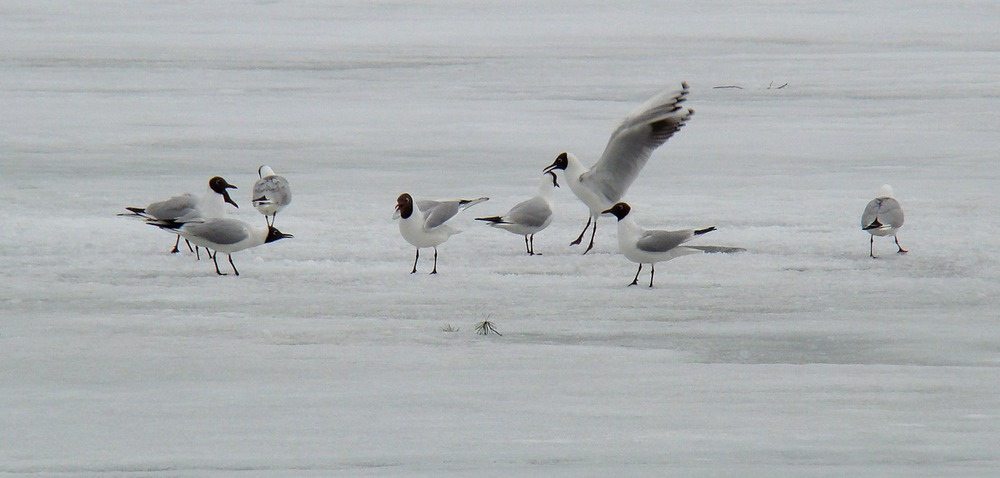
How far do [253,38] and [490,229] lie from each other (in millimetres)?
12368

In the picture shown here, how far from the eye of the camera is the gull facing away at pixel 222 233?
689 cm

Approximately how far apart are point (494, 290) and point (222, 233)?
1.42 m

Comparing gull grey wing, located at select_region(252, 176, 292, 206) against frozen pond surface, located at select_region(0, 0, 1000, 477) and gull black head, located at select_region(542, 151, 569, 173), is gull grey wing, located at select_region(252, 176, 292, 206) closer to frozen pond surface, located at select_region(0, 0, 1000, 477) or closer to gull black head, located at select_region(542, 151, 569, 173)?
frozen pond surface, located at select_region(0, 0, 1000, 477)

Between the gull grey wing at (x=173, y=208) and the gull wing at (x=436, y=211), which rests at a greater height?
the gull wing at (x=436, y=211)

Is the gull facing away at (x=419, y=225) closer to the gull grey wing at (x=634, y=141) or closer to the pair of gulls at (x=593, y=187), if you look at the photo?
the pair of gulls at (x=593, y=187)

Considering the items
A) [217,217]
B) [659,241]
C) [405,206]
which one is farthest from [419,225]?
[659,241]

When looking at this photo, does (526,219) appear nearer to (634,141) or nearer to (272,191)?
(634,141)

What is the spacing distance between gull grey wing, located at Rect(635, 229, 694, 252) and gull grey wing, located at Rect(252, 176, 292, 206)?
7.84 ft

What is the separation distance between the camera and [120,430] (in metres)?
4.25

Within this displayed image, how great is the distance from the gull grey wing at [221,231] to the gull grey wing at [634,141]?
226cm

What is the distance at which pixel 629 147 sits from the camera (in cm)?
819

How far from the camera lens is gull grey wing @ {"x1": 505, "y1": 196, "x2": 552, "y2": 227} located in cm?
754

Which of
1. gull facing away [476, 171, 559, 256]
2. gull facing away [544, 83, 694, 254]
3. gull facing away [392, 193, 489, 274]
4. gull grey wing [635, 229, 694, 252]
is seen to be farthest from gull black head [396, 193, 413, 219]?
gull facing away [544, 83, 694, 254]

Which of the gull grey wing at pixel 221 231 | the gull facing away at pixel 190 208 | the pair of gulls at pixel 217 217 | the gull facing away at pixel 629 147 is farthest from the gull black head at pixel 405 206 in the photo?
the gull facing away at pixel 629 147
